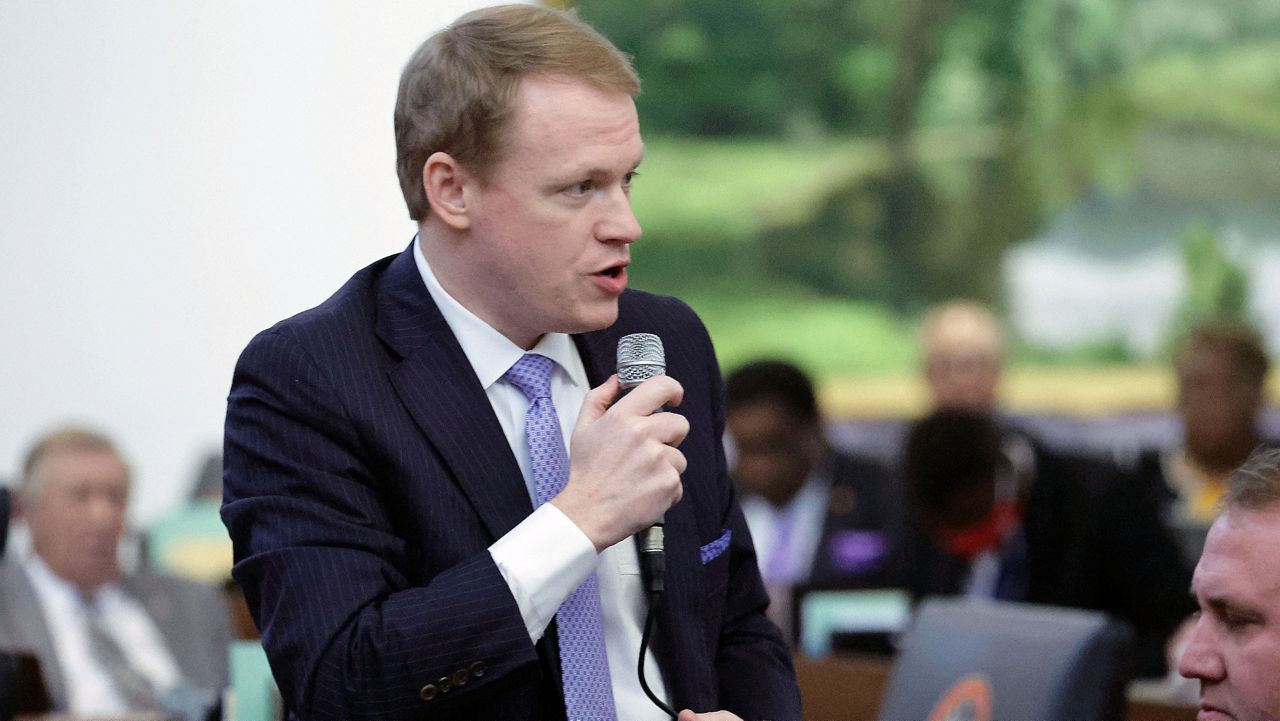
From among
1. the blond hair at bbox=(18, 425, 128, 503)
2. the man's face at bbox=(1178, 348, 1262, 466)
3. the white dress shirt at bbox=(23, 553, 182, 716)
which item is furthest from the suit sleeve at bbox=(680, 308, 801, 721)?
the blond hair at bbox=(18, 425, 128, 503)

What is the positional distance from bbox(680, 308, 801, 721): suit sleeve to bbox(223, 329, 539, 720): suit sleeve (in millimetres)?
Result: 384

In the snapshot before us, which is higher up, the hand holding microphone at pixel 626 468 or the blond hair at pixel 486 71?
the blond hair at pixel 486 71

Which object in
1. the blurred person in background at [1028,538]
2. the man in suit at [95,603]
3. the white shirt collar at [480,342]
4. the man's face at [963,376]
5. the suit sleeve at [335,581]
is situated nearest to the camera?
the suit sleeve at [335,581]

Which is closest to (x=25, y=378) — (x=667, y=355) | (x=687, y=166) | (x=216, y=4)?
(x=216, y=4)

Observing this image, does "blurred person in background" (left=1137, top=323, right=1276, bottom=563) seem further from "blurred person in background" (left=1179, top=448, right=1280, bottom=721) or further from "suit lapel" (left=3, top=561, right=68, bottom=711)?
"suit lapel" (left=3, top=561, right=68, bottom=711)

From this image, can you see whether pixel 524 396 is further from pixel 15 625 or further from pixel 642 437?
pixel 15 625

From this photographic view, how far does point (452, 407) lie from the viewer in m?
1.76

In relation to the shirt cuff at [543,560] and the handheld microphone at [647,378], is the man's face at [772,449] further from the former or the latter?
the shirt cuff at [543,560]

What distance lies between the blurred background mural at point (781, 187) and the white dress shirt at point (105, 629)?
5.11ft

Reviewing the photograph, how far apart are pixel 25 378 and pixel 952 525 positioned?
4149 millimetres

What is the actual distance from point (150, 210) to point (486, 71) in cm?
509

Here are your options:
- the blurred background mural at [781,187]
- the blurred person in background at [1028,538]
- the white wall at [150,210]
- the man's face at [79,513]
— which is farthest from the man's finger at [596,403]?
the white wall at [150,210]

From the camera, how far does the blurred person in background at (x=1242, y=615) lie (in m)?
1.74

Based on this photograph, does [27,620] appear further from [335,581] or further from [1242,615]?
[1242,615]
